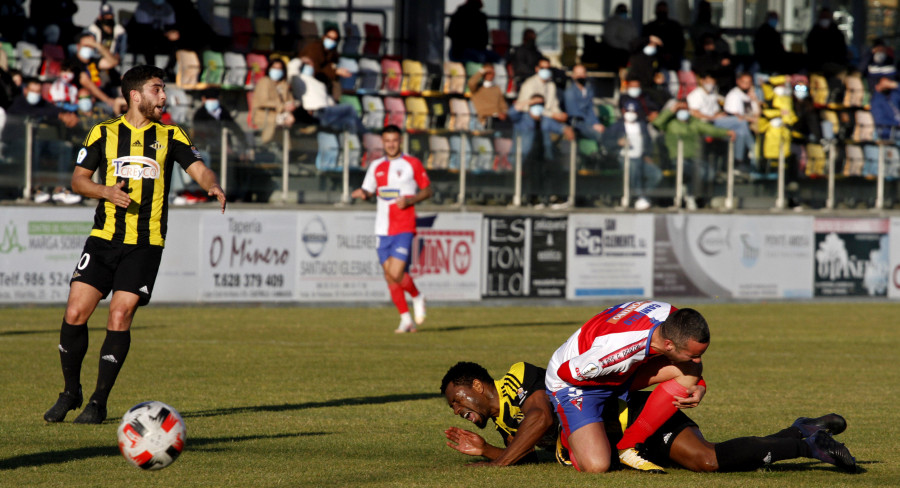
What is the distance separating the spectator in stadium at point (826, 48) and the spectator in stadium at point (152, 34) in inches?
568

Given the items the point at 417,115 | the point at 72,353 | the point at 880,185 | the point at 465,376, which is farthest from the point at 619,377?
the point at 880,185

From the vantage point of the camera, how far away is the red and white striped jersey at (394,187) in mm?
14328

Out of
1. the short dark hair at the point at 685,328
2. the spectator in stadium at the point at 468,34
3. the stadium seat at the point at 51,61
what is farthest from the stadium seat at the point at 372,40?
the short dark hair at the point at 685,328

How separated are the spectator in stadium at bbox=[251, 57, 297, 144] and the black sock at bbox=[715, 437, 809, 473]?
1365 cm

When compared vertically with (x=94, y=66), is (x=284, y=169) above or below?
below

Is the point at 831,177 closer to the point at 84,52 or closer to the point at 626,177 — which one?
the point at 626,177

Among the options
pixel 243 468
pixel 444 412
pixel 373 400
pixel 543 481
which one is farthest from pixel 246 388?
pixel 543 481

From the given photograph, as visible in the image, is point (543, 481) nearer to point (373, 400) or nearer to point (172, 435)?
point (172, 435)

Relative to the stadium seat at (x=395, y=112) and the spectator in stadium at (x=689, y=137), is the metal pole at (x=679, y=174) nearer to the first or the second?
the spectator in stadium at (x=689, y=137)

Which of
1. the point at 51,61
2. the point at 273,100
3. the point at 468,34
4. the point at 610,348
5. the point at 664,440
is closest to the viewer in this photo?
the point at 610,348

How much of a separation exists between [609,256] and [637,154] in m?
1.95

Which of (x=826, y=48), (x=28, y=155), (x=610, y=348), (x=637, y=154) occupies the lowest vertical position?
(x=610, y=348)

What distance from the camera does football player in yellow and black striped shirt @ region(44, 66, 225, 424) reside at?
24.1 feet

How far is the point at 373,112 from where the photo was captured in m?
20.8
